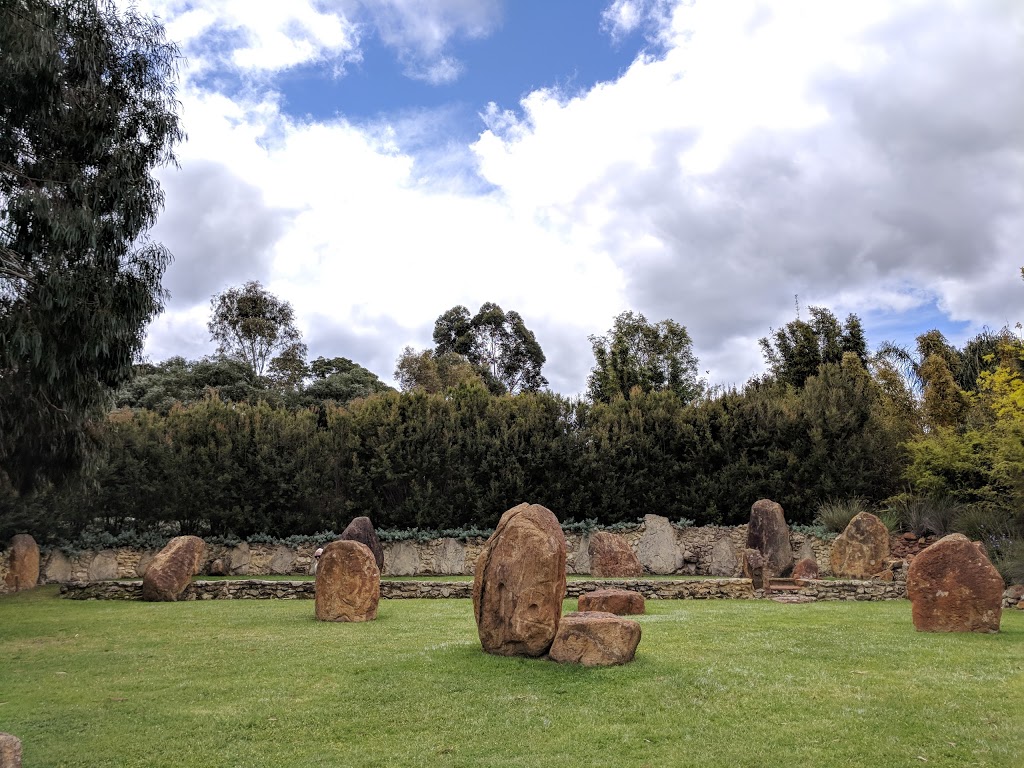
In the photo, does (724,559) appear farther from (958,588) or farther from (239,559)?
(239,559)

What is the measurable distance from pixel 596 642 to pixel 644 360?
33782mm

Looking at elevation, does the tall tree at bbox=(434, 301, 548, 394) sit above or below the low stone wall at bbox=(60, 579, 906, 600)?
above

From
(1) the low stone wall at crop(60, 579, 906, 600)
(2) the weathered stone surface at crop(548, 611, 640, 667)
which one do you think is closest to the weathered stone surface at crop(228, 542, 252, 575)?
(1) the low stone wall at crop(60, 579, 906, 600)

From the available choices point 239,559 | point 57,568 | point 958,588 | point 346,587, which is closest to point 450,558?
point 239,559

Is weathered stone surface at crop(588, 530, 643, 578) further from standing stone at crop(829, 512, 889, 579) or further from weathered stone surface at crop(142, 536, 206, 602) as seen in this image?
weathered stone surface at crop(142, 536, 206, 602)

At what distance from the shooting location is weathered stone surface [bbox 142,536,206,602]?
696 inches

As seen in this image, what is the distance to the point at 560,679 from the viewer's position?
26.9ft

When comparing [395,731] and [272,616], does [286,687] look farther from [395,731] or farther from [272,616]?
[272,616]

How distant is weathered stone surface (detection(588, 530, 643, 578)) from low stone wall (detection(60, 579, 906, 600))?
8.29 ft

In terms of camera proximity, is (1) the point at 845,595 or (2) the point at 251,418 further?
(2) the point at 251,418

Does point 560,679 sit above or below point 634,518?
below

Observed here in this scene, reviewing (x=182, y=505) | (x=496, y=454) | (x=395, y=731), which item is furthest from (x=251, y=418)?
(x=395, y=731)

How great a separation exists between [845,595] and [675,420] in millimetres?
10020

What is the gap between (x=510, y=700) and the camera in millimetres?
7480
